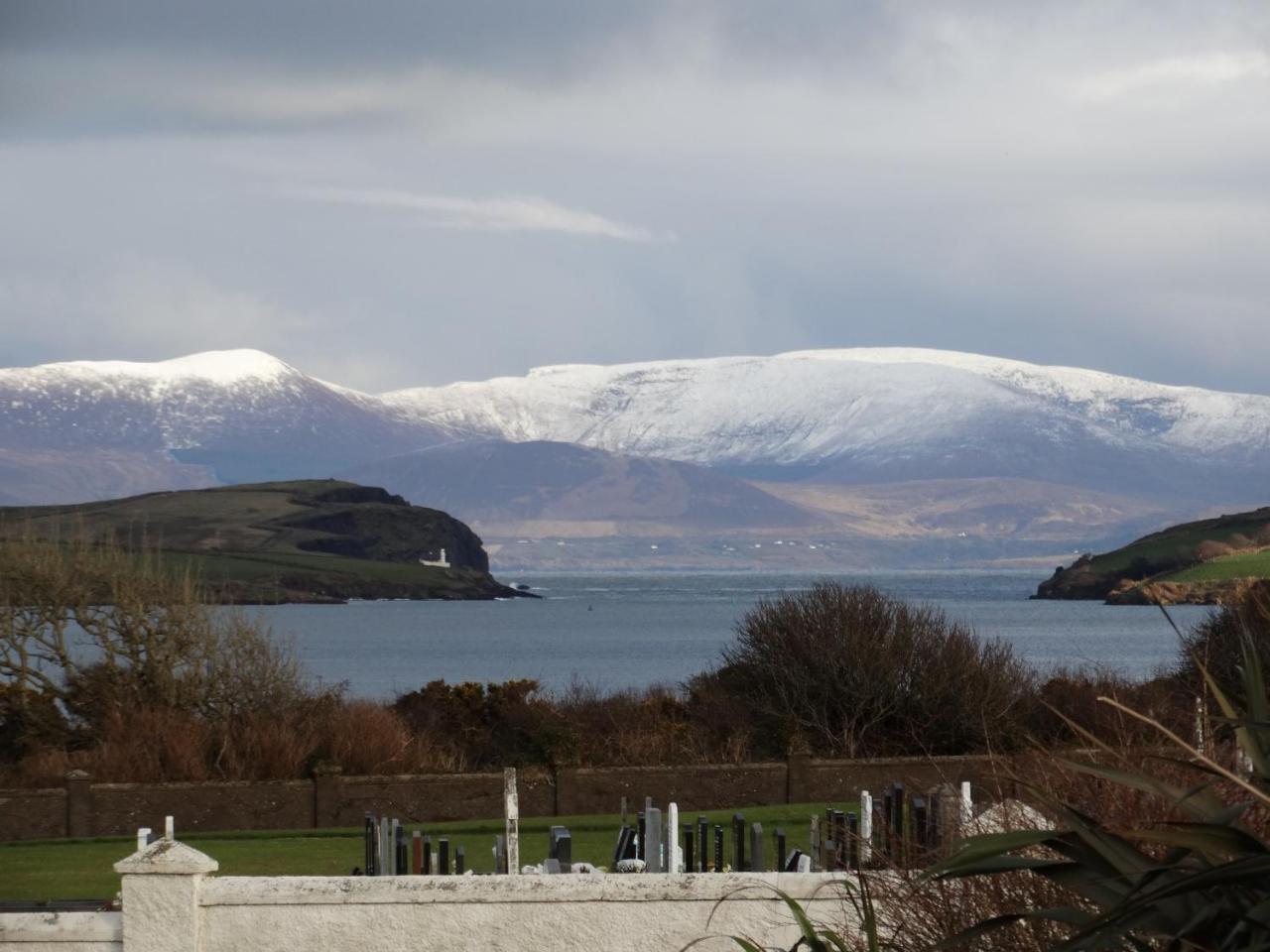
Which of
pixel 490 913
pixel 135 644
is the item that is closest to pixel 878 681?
pixel 135 644

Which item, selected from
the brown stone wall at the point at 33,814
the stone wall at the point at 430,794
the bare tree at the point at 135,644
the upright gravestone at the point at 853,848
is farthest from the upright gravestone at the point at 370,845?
the bare tree at the point at 135,644

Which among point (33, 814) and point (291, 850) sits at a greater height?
point (33, 814)

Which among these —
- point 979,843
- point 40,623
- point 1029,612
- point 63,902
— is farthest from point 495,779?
point 1029,612

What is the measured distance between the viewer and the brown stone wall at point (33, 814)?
2812 centimetres

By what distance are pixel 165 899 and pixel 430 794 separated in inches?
683

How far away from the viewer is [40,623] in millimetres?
38875

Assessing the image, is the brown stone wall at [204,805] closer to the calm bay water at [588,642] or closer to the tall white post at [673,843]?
the tall white post at [673,843]

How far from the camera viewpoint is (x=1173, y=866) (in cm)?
610

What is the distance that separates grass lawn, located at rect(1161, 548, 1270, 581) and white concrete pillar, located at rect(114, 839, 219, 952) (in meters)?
159

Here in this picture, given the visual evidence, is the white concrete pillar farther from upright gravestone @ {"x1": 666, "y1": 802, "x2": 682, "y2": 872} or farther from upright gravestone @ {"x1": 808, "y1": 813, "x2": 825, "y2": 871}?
upright gravestone @ {"x1": 808, "y1": 813, "x2": 825, "y2": 871}

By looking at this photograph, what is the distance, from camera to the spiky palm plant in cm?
595

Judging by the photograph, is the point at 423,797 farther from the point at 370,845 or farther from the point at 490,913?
the point at 490,913

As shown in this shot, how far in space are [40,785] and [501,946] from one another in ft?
69.8

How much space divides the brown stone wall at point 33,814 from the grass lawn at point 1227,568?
481 ft
